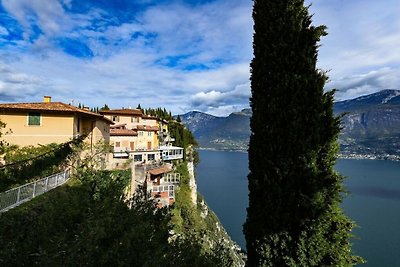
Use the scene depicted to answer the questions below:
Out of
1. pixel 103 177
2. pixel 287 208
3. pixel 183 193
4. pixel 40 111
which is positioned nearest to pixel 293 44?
pixel 287 208

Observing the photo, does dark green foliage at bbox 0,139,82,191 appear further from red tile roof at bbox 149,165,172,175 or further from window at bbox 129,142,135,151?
window at bbox 129,142,135,151

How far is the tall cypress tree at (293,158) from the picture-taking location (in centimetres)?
882

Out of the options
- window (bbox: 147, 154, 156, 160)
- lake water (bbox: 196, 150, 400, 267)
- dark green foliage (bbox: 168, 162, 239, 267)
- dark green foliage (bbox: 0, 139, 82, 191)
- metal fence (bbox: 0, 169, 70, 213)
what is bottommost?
lake water (bbox: 196, 150, 400, 267)

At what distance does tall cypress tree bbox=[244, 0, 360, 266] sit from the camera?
28.9 feet

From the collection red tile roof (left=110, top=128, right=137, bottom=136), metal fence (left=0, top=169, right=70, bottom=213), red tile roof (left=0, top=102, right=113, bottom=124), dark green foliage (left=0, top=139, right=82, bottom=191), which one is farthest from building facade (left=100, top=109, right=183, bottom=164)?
Answer: metal fence (left=0, top=169, right=70, bottom=213)

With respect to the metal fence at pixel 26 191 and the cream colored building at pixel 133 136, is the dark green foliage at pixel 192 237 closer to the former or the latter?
the metal fence at pixel 26 191

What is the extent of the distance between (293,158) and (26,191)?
388 inches

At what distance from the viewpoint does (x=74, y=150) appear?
777 inches

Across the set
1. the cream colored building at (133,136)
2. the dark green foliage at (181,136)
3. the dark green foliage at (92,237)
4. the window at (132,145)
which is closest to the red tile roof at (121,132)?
the cream colored building at (133,136)

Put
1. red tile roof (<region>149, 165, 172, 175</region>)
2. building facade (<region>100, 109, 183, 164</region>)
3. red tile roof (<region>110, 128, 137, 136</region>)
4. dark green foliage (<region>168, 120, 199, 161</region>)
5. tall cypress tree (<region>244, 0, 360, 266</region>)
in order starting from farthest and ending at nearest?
dark green foliage (<region>168, 120, 199, 161</region>) → building facade (<region>100, 109, 183, 164</region>) → red tile roof (<region>110, 128, 137, 136</region>) → red tile roof (<region>149, 165, 172, 175</region>) → tall cypress tree (<region>244, 0, 360, 266</region>)

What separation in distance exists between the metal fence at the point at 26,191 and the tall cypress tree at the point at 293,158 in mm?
8079

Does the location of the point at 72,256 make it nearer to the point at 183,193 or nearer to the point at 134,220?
the point at 134,220

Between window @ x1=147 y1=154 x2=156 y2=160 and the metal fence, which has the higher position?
the metal fence

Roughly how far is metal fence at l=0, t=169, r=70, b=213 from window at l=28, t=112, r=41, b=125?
7.22 meters
